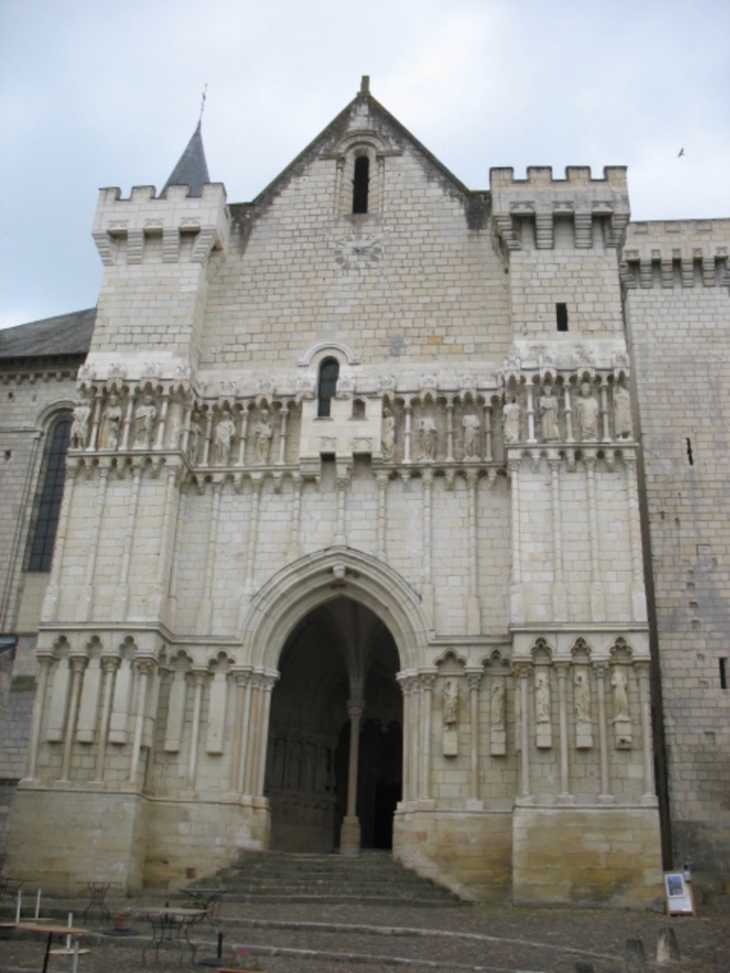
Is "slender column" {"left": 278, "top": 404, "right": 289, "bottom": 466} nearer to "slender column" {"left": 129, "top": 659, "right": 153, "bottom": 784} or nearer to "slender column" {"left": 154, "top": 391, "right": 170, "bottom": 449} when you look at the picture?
"slender column" {"left": 154, "top": 391, "right": 170, "bottom": 449}

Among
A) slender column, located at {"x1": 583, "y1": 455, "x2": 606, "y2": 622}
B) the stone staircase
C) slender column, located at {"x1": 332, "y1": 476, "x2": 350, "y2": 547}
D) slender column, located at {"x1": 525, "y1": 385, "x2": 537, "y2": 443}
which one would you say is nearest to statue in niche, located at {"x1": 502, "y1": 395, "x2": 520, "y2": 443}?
slender column, located at {"x1": 525, "y1": 385, "x2": 537, "y2": 443}

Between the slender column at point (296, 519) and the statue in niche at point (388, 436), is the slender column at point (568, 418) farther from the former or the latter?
the slender column at point (296, 519)

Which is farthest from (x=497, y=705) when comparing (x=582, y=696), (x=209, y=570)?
(x=209, y=570)

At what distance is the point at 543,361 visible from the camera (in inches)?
727

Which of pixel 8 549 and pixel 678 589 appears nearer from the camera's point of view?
pixel 678 589

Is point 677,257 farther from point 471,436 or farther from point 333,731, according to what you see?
point 333,731

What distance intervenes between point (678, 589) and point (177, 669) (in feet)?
30.5

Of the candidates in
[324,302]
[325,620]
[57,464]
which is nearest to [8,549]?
[57,464]

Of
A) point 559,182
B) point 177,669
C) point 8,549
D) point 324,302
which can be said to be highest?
point 559,182

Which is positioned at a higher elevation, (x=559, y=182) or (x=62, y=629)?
(x=559, y=182)

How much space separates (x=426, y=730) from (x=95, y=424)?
27.4ft

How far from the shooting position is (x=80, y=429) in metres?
18.9

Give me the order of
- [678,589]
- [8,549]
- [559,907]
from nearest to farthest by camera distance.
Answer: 1. [559,907]
2. [678,589]
3. [8,549]

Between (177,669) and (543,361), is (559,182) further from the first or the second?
(177,669)
